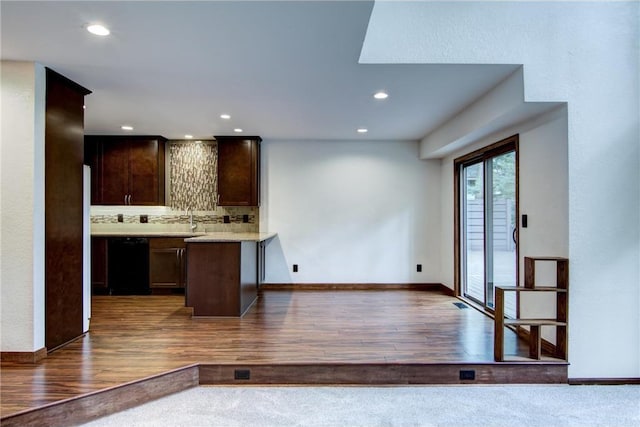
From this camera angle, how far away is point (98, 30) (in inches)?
87.2

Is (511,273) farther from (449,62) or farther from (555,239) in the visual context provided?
(449,62)

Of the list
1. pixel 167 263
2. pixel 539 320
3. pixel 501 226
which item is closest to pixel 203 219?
pixel 167 263

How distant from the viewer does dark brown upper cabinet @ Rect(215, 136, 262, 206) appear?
541 centimetres

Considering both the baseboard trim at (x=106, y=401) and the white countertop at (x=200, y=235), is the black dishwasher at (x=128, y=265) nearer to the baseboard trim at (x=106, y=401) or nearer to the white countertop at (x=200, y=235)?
the white countertop at (x=200, y=235)

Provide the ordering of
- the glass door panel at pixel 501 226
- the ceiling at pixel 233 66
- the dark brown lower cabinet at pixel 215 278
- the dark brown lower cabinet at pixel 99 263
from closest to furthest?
1. the ceiling at pixel 233 66
2. the glass door panel at pixel 501 226
3. the dark brown lower cabinet at pixel 215 278
4. the dark brown lower cabinet at pixel 99 263

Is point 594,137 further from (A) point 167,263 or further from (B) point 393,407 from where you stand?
(A) point 167,263

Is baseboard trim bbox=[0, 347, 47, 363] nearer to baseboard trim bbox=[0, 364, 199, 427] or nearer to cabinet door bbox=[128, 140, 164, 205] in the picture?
baseboard trim bbox=[0, 364, 199, 427]

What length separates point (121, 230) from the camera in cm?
564

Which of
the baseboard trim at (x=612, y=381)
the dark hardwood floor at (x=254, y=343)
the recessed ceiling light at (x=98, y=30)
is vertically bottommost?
the baseboard trim at (x=612, y=381)

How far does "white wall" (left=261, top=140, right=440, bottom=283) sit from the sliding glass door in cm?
66

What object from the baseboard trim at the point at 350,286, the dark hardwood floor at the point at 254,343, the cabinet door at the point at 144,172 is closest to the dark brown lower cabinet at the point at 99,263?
the dark hardwood floor at the point at 254,343

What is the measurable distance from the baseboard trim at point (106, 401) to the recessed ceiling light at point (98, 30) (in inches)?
91.3

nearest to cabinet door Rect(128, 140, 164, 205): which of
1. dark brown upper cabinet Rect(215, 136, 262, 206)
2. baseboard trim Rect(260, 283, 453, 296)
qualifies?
dark brown upper cabinet Rect(215, 136, 262, 206)

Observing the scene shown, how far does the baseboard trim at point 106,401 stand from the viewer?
83.5 inches
